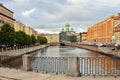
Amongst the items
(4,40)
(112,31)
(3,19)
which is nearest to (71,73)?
(4,40)

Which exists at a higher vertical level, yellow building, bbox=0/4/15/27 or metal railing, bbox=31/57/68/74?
yellow building, bbox=0/4/15/27

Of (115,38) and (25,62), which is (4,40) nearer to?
(25,62)

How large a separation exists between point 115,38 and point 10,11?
47.7m

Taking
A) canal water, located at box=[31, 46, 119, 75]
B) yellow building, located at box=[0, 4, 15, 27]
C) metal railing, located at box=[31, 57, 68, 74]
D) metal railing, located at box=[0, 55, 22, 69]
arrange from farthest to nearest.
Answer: yellow building, located at box=[0, 4, 15, 27]
metal railing, located at box=[0, 55, 22, 69]
metal railing, located at box=[31, 57, 68, 74]
canal water, located at box=[31, 46, 119, 75]

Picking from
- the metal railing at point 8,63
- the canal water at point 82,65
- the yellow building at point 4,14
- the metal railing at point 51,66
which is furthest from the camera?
the yellow building at point 4,14

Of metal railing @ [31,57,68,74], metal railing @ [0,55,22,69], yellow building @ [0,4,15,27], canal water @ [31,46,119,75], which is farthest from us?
yellow building @ [0,4,15,27]

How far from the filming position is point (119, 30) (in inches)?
4707

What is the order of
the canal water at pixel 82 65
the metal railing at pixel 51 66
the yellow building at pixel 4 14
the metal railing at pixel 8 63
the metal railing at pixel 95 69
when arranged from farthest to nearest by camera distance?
the yellow building at pixel 4 14 → the metal railing at pixel 8 63 → the metal railing at pixel 51 66 → the canal water at pixel 82 65 → the metal railing at pixel 95 69

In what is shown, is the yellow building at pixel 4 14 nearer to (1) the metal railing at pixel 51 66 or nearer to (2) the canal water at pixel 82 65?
(2) the canal water at pixel 82 65

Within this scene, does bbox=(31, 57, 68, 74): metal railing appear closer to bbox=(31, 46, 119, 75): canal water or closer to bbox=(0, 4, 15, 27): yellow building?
bbox=(31, 46, 119, 75): canal water

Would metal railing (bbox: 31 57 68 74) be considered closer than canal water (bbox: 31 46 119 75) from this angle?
No

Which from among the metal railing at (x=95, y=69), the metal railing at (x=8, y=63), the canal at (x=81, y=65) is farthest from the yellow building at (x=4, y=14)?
the metal railing at (x=95, y=69)

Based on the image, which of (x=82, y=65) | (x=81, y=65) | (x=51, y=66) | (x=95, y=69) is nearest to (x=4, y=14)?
(x=51, y=66)

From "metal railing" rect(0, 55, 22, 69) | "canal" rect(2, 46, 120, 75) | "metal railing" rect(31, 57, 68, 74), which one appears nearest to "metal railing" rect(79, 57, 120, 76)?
"canal" rect(2, 46, 120, 75)
